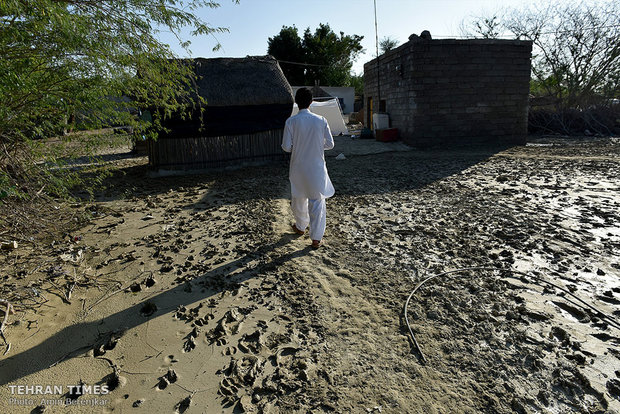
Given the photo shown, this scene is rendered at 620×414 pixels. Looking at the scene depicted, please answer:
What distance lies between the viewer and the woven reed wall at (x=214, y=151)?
29.7ft

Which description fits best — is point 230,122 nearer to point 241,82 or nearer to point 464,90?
point 241,82

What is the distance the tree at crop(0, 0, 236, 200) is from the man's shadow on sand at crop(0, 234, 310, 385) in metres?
1.18

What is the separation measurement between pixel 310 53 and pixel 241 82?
25.3 m

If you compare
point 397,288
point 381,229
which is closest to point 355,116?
point 381,229

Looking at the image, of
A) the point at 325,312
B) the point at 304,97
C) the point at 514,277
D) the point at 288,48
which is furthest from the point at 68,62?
the point at 288,48

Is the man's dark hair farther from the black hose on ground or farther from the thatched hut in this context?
the thatched hut

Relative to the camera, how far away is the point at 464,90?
1214 centimetres

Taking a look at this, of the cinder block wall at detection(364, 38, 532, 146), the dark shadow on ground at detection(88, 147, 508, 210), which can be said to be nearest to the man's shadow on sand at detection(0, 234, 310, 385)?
the dark shadow on ground at detection(88, 147, 508, 210)

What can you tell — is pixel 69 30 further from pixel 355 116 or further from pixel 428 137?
pixel 355 116

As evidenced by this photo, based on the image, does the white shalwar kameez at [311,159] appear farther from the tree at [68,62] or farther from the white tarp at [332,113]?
the white tarp at [332,113]

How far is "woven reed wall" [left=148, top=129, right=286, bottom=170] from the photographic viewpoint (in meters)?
9.05

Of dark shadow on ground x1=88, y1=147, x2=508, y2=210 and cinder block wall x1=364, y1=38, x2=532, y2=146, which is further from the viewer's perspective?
cinder block wall x1=364, y1=38, x2=532, y2=146

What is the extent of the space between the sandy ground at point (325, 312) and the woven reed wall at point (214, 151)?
3268 millimetres

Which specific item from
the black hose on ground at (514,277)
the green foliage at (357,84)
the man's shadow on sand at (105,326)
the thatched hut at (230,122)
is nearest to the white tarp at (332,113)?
the thatched hut at (230,122)
